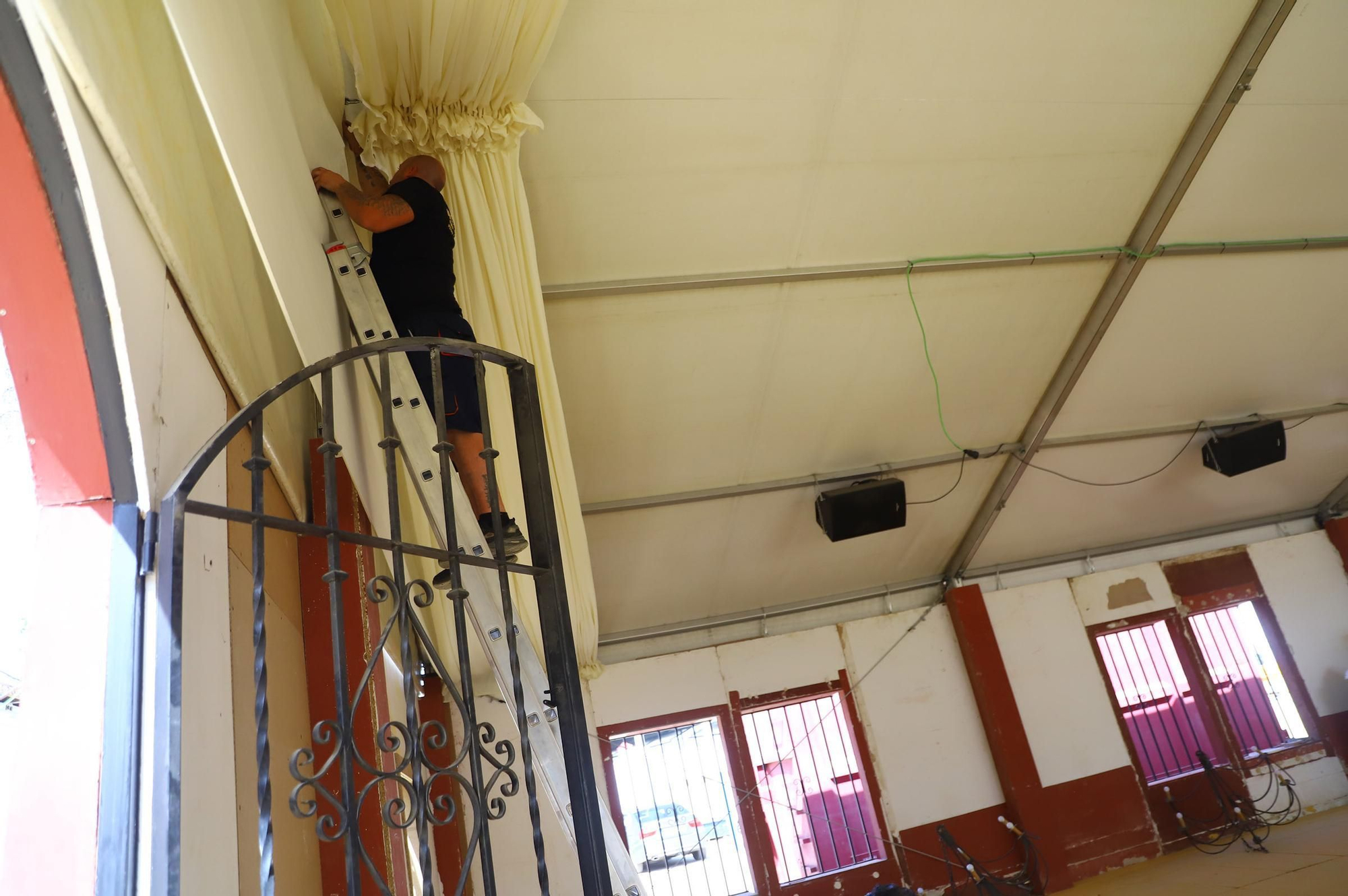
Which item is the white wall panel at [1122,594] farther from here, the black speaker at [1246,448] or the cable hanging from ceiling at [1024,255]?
the cable hanging from ceiling at [1024,255]

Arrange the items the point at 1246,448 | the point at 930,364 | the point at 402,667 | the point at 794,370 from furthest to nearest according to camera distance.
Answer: the point at 1246,448
the point at 930,364
the point at 794,370
the point at 402,667

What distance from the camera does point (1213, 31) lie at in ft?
13.3

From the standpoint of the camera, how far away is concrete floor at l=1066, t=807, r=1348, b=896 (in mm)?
5031

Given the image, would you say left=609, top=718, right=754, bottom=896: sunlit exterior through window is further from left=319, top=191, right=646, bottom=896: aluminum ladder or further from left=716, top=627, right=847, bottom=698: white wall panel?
left=319, top=191, right=646, bottom=896: aluminum ladder

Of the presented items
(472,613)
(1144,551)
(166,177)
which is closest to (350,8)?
(166,177)

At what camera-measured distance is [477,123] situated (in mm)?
2922

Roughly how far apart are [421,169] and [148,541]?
1817 mm

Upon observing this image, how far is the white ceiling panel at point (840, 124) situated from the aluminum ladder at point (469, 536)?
1.73m

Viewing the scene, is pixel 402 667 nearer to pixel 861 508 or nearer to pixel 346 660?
pixel 346 660

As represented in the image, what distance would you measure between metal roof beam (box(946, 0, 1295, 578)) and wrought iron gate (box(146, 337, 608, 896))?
13.9 feet

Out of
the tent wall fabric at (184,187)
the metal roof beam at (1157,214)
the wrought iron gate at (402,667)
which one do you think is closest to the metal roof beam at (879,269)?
the metal roof beam at (1157,214)

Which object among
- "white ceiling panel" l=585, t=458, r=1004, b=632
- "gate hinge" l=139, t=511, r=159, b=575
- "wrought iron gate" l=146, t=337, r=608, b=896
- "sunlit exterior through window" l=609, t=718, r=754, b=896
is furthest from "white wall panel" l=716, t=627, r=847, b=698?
"gate hinge" l=139, t=511, r=159, b=575

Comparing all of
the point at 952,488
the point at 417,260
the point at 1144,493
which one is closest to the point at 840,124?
the point at 417,260

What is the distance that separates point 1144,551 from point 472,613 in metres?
7.25
